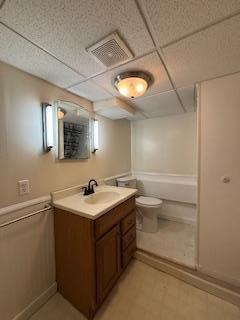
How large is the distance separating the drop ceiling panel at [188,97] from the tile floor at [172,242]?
6.27 ft

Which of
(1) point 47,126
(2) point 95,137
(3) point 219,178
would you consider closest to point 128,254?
(3) point 219,178

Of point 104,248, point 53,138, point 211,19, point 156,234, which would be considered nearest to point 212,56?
point 211,19

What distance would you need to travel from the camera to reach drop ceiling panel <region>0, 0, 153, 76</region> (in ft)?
2.40

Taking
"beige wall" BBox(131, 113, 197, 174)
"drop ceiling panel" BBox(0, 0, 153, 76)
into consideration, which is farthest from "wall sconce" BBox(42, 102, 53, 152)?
"beige wall" BBox(131, 113, 197, 174)

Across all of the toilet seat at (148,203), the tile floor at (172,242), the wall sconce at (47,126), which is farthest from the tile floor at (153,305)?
the wall sconce at (47,126)

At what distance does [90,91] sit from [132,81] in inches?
23.0

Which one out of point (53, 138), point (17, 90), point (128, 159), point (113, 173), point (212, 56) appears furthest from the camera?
point (128, 159)

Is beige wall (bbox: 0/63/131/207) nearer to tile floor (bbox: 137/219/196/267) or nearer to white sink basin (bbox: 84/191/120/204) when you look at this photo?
white sink basin (bbox: 84/191/120/204)

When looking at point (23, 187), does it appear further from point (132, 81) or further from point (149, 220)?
point (149, 220)

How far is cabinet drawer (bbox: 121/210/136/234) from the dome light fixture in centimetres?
131

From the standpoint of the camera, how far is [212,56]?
1131 mm

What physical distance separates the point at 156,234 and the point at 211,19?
2440mm

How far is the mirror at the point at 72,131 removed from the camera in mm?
1623

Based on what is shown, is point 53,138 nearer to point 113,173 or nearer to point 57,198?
point 57,198
